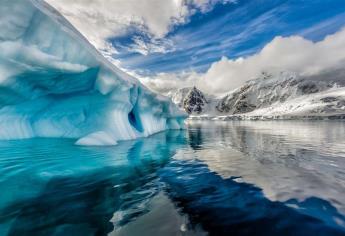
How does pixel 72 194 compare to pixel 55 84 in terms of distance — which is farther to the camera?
pixel 55 84

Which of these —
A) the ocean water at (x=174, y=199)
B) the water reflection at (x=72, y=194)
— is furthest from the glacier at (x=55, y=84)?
the ocean water at (x=174, y=199)

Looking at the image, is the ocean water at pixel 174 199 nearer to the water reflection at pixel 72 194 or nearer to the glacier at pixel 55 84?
the water reflection at pixel 72 194

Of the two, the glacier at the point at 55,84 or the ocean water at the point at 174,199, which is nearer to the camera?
the ocean water at the point at 174,199

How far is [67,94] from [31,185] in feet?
32.6

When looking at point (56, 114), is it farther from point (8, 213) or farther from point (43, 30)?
point (8, 213)

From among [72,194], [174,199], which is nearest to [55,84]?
[72,194]

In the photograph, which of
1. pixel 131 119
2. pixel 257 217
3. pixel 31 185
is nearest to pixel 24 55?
pixel 31 185

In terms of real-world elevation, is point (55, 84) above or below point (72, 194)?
above

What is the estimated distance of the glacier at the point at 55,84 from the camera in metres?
9.11

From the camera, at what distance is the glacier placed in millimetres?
9109

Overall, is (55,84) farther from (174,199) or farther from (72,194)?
(174,199)

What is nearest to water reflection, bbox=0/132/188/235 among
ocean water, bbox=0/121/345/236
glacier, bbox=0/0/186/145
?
ocean water, bbox=0/121/345/236

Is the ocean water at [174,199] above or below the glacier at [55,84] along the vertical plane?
below

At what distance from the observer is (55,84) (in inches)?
496
